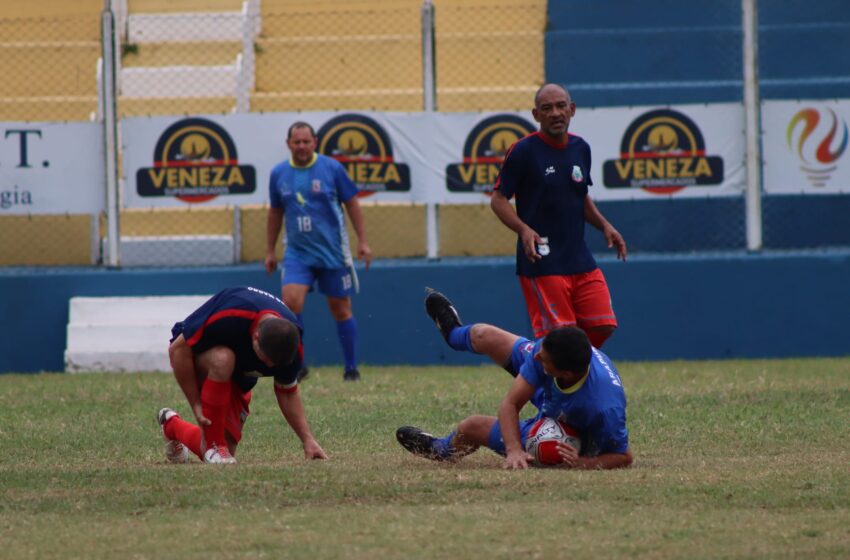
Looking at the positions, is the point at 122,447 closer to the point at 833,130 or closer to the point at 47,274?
the point at 47,274

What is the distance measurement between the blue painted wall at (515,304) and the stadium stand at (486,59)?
2733mm

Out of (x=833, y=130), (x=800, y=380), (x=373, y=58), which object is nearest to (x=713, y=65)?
(x=833, y=130)

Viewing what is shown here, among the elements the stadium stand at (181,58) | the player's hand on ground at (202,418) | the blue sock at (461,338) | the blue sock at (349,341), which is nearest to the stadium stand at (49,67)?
the stadium stand at (181,58)

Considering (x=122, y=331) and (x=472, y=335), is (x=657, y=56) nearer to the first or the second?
(x=122, y=331)

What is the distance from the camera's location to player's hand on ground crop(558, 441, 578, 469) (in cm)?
775

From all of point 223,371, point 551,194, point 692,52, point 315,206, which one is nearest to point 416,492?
point 223,371

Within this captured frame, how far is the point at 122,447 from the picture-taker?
361 inches

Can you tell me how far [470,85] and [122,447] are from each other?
33.1ft

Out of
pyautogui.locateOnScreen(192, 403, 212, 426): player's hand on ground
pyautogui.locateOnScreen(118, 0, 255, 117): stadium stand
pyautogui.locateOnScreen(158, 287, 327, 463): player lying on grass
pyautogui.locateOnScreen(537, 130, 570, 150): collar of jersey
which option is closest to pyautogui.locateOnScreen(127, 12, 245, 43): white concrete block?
pyautogui.locateOnScreen(118, 0, 255, 117): stadium stand

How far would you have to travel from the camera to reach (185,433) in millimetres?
8359

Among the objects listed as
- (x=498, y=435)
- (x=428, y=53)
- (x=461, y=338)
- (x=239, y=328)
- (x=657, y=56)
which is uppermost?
(x=657, y=56)

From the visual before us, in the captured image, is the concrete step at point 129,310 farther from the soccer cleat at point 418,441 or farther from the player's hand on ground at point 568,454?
the player's hand on ground at point 568,454

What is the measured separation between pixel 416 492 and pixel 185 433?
1835 millimetres

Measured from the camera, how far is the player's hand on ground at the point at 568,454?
775 centimetres
